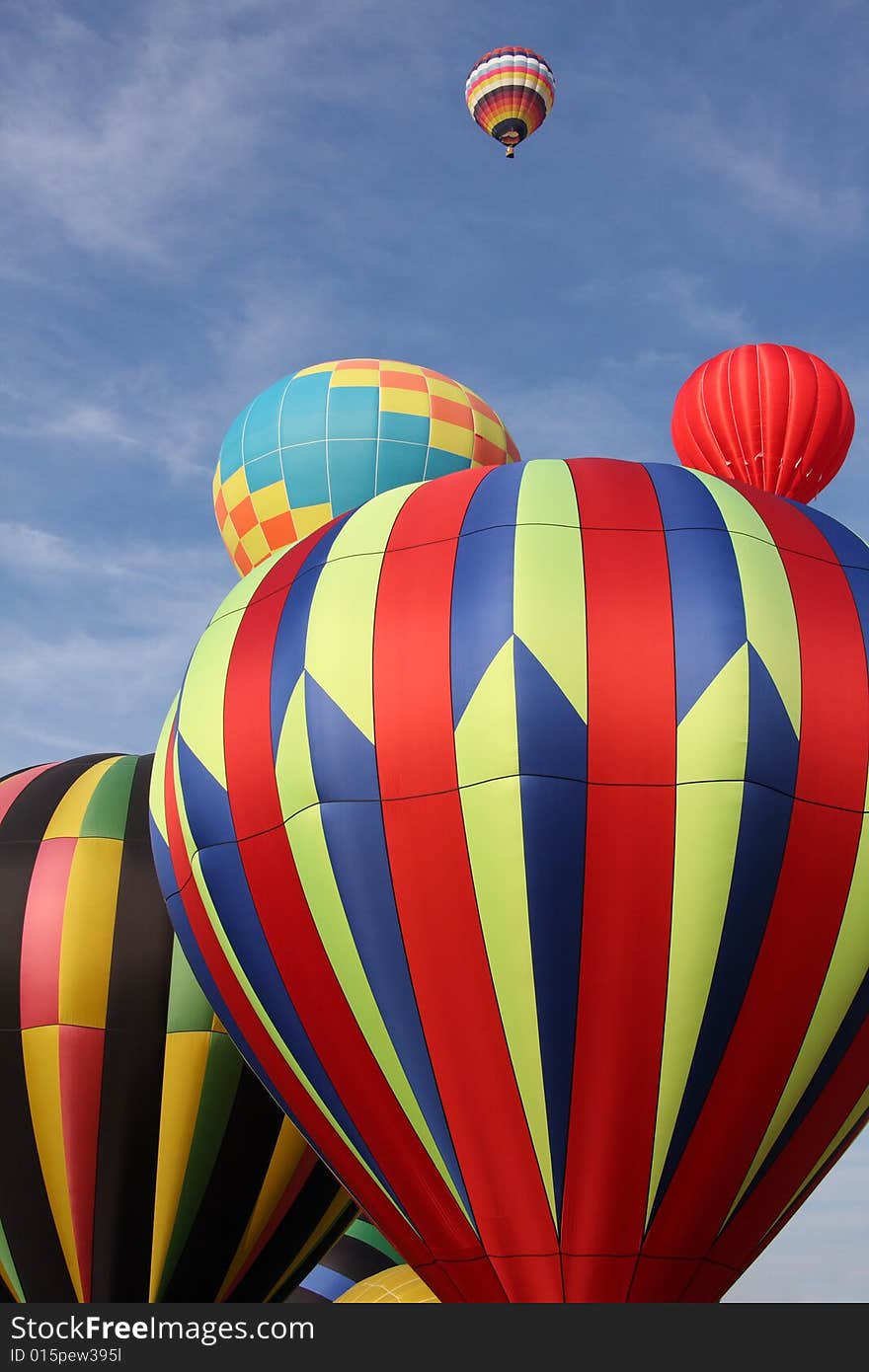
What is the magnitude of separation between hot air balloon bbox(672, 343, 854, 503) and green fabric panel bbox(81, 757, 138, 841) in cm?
649

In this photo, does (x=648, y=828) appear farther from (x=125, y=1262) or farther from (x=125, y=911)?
(x=125, y=1262)

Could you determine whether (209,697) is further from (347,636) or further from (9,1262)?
(9,1262)

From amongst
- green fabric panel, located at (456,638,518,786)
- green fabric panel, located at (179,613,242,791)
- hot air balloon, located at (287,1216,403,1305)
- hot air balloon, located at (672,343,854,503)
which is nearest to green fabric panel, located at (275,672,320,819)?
green fabric panel, located at (179,613,242,791)

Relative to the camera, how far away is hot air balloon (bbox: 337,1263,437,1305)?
1097 cm

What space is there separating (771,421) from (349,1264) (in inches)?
331

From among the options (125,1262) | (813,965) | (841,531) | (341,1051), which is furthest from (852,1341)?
(125,1262)

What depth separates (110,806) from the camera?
976 cm

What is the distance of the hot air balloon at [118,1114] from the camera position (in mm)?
8922

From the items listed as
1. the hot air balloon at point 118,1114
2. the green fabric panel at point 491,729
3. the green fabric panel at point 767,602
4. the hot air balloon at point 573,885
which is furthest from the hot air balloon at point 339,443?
the green fabric panel at point 491,729

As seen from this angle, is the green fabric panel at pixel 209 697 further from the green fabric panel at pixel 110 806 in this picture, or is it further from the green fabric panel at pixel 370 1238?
the green fabric panel at pixel 370 1238

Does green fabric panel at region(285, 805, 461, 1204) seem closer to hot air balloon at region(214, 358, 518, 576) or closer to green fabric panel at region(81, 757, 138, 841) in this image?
green fabric panel at region(81, 757, 138, 841)

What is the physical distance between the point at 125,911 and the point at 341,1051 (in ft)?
8.07

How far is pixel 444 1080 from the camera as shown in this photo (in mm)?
6949

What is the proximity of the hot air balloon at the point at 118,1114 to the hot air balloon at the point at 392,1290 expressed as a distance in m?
2.02
